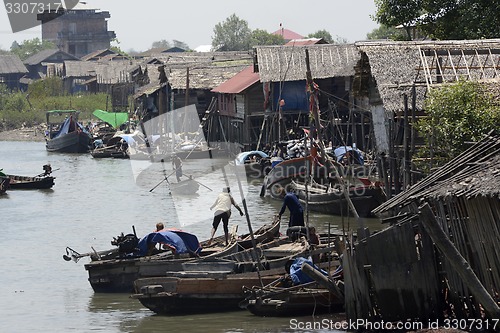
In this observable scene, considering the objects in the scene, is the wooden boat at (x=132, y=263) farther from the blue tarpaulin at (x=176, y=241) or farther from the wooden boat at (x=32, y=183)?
the wooden boat at (x=32, y=183)

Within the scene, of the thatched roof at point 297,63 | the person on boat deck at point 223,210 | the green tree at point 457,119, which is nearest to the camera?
the green tree at point 457,119

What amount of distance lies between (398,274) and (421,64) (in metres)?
10.8

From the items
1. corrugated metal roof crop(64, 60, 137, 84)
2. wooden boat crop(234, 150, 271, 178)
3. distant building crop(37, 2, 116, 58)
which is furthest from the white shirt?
distant building crop(37, 2, 116, 58)

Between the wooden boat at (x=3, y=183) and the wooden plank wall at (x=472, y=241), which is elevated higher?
the wooden plank wall at (x=472, y=241)

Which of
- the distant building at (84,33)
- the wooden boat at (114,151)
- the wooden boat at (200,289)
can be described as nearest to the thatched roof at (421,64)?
the wooden boat at (200,289)

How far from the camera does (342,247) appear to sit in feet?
45.5

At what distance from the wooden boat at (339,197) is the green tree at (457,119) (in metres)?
3.80

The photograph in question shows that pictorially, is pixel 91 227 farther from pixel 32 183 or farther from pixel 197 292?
pixel 197 292

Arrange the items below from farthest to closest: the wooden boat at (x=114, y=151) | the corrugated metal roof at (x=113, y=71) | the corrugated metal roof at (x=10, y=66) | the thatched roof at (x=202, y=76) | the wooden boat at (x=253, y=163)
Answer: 1. the corrugated metal roof at (x=10, y=66)
2. the corrugated metal roof at (x=113, y=71)
3. the thatched roof at (x=202, y=76)
4. the wooden boat at (x=114, y=151)
5. the wooden boat at (x=253, y=163)

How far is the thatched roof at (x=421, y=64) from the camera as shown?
69.8 feet

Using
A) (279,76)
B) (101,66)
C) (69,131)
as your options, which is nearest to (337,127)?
(279,76)

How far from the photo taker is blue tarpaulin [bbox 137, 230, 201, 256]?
15.6m

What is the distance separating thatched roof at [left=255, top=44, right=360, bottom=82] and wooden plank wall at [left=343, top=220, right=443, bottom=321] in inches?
930

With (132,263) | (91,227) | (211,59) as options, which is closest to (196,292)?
(132,263)
